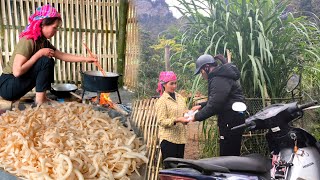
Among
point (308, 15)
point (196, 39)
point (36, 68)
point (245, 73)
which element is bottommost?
point (36, 68)

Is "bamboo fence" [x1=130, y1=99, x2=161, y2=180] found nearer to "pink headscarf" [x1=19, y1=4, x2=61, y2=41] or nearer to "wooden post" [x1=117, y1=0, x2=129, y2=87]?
"pink headscarf" [x1=19, y1=4, x2=61, y2=41]

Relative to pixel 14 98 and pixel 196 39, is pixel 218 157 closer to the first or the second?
pixel 196 39

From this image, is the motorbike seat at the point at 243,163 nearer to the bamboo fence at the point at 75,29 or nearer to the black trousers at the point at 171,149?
the black trousers at the point at 171,149

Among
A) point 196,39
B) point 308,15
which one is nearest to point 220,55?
point 196,39

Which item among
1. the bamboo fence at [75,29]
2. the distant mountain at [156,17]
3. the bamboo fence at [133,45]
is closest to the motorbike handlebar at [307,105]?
the distant mountain at [156,17]

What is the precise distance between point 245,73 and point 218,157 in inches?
15.2

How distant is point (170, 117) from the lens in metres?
1.83

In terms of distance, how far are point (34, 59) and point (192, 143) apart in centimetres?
243

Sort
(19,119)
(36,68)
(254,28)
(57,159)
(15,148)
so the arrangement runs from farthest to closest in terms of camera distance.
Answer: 1. (36,68)
2. (19,119)
3. (15,148)
4. (57,159)
5. (254,28)

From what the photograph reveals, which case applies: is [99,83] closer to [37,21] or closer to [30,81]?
[30,81]

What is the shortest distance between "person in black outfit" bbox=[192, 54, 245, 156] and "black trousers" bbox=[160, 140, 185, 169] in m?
0.16

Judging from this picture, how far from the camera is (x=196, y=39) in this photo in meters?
1.76

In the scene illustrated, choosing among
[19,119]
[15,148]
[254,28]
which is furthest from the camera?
[19,119]

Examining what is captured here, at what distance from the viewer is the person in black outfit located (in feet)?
5.70
